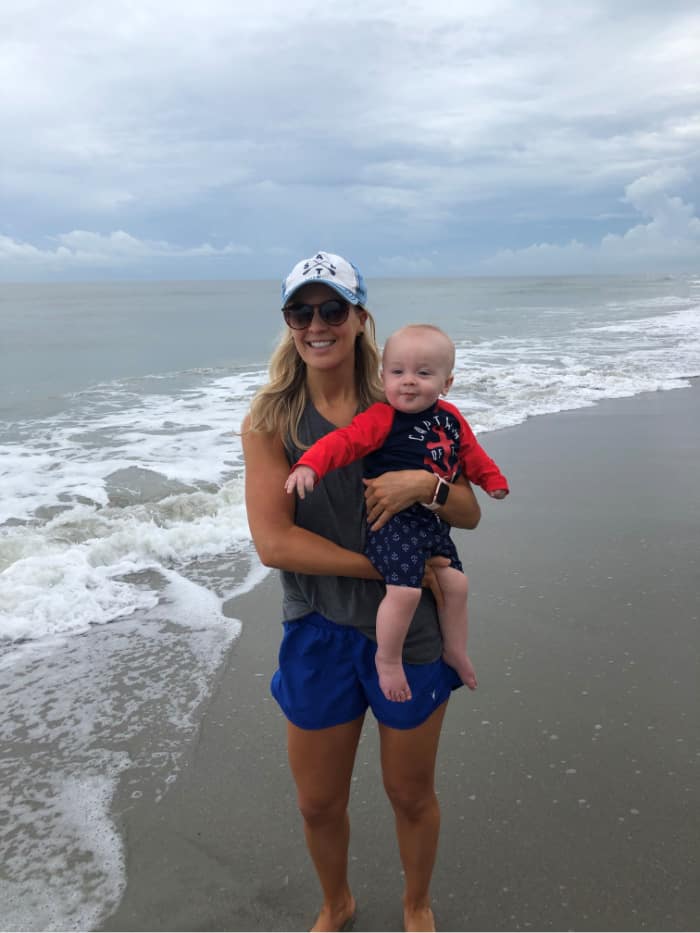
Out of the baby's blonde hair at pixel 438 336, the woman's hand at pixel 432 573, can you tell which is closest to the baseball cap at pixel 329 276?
the baby's blonde hair at pixel 438 336

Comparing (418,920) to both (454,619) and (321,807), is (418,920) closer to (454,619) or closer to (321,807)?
(321,807)

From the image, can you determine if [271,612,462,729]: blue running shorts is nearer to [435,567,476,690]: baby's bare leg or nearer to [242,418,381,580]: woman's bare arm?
[435,567,476,690]: baby's bare leg

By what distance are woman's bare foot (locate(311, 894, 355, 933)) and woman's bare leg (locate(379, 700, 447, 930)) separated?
0.68 ft

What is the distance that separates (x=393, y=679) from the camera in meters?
2.21

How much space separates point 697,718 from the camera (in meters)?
3.63

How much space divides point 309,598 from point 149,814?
1.61 meters

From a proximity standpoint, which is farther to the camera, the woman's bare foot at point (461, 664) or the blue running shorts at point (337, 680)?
the woman's bare foot at point (461, 664)

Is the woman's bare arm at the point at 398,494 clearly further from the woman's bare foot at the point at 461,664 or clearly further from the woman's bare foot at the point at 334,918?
the woman's bare foot at the point at 334,918

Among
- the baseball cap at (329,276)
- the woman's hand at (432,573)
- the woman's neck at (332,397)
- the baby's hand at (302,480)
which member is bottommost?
the woman's hand at (432,573)

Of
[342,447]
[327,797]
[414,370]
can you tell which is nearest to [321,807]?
[327,797]

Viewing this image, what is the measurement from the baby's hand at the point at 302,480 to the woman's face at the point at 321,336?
380 millimetres

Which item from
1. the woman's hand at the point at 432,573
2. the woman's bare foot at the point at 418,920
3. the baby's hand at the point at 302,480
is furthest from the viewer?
the woman's bare foot at the point at 418,920

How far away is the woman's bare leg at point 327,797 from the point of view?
7.70 feet

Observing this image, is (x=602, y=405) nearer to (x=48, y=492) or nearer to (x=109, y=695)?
(x=48, y=492)
